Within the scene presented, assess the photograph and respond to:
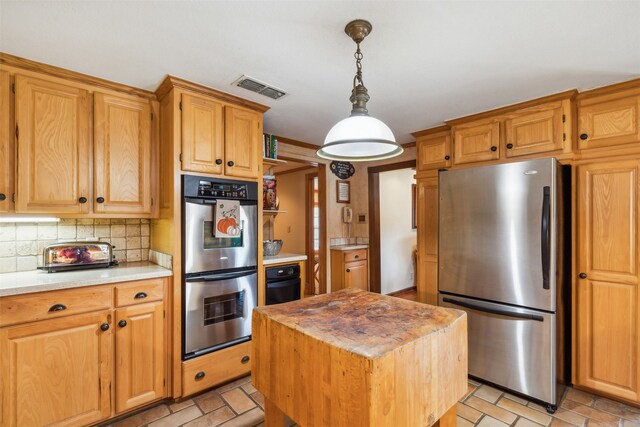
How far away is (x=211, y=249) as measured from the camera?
2357 millimetres

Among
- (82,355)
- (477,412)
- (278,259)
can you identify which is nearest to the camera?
(82,355)

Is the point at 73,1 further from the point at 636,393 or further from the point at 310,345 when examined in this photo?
the point at 636,393

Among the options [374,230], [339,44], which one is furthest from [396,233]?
[339,44]

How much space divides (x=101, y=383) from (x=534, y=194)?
316 cm

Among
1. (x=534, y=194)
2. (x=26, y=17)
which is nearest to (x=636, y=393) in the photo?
(x=534, y=194)

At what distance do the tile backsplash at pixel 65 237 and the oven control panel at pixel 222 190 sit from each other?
76 cm

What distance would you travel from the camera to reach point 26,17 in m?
1.51

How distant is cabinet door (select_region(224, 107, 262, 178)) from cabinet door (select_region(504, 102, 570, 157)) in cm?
218

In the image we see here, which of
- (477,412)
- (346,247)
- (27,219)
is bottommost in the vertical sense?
(477,412)

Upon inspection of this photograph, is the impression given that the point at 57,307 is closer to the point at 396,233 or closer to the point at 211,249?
the point at 211,249

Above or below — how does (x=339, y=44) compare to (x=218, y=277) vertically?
above

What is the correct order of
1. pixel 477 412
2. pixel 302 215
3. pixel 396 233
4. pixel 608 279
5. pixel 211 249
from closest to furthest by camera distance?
pixel 477 412
pixel 608 279
pixel 211 249
pixel 396 233
pixel 302 215

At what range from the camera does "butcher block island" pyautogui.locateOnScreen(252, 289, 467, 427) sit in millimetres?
1105

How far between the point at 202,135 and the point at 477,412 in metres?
2.81
